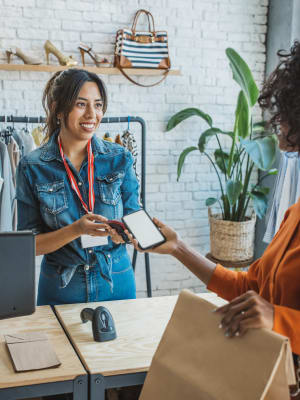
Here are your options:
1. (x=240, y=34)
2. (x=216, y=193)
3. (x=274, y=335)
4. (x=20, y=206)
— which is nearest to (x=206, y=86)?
(x=240, y=34)

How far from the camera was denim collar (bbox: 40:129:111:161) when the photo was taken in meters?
2.23

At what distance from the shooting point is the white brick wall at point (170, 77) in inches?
153

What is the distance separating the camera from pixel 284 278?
4.40ft

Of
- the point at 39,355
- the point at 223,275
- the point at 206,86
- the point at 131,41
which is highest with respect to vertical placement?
the point at 131,41

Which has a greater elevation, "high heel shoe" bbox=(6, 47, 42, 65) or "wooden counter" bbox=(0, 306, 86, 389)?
"high heel shoe" bbox=(6, 47, 42, 65)

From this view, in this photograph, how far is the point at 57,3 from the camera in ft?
12.7

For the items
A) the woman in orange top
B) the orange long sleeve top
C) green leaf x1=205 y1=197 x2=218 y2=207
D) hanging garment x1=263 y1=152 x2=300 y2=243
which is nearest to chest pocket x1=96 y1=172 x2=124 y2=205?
the woman in orange top

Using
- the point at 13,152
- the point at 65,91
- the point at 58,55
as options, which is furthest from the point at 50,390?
the point at 58,55

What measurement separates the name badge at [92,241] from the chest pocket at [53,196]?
0.18 m

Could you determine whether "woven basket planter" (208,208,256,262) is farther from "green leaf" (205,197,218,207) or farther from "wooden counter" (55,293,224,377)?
"wooden counter" (55,293,224,377)

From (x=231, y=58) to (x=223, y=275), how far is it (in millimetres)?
2584

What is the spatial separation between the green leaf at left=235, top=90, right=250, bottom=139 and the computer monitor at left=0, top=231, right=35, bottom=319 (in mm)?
2851

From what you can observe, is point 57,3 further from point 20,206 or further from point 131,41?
point 20,206

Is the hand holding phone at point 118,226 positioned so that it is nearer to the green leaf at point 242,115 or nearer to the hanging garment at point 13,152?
the hanging garment at point 13,152
